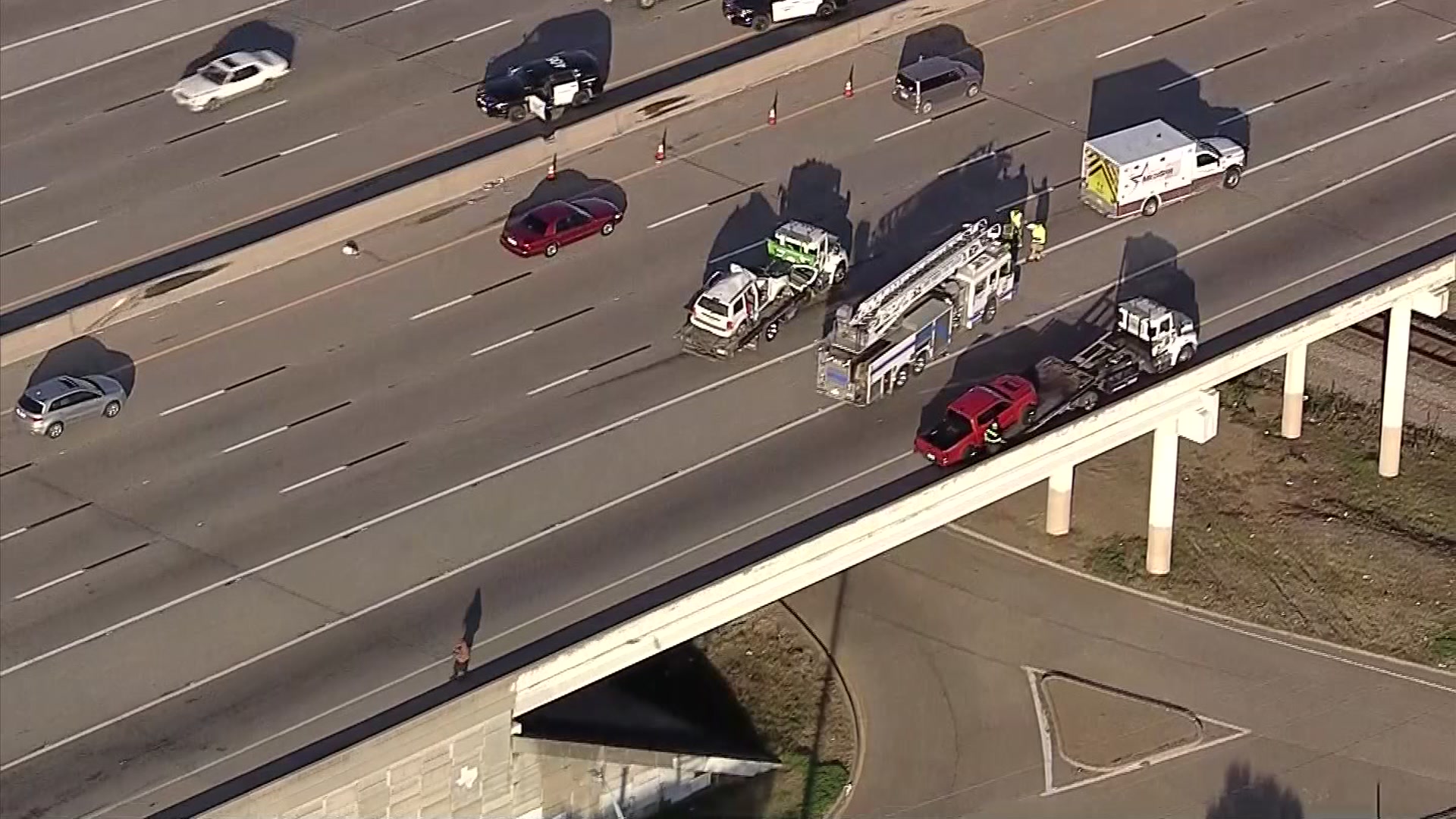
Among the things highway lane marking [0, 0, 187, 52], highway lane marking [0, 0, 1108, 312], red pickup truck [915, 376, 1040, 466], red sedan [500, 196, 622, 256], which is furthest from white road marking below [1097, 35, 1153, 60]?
highway lane marking [0, 0, 187, 52]

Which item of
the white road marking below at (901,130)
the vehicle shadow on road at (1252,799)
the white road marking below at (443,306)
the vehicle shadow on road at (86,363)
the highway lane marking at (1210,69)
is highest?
the highway lane marking at (1210,69)

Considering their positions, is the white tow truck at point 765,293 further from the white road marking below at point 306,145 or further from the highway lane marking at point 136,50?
the highway lane marking at point 136,50

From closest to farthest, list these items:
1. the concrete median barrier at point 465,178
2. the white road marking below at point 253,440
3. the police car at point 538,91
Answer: the white road marking below at point 253,440 → the concrete median barrier at point 465,178 → the police car at point 538,91

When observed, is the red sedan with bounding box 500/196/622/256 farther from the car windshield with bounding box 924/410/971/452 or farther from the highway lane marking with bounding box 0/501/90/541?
the highway lane marking with bounding box 0/501/90/541

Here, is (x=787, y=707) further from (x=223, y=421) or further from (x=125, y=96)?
(x=125, y=96)

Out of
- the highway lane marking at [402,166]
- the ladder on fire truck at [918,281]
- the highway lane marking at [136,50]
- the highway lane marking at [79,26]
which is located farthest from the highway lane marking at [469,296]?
the highway lane marking at [79,26]

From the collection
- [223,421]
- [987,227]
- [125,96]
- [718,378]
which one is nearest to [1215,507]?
[987,227]

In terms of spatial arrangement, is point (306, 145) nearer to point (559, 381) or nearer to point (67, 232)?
point (67, 232)
